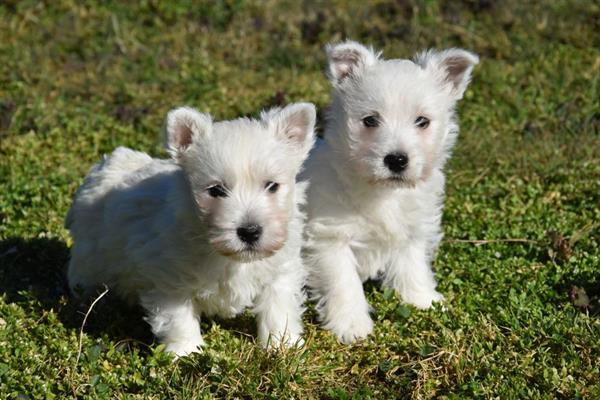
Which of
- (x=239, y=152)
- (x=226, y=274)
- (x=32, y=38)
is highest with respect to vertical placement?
(x=239, y=152)

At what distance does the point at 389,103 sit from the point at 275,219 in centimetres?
153

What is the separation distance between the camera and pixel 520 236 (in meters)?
7.79

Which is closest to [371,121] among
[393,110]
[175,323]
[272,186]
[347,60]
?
[393,110]

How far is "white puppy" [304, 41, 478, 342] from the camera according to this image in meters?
6.49

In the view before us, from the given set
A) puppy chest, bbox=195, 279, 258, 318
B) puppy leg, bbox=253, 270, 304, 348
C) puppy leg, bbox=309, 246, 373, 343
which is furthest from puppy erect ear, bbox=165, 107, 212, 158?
puppy leg, bbox=309, 246, 373, 343

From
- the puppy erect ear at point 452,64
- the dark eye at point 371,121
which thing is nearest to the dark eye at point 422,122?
the dark eye at point 371,121

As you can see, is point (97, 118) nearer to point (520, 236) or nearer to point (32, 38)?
point (32, 38)

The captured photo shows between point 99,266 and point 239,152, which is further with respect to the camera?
point 99,266

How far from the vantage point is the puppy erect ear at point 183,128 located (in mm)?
5707

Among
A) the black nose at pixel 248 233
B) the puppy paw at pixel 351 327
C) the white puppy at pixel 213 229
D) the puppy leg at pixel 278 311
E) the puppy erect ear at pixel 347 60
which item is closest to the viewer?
the black nose at pixel 248 233

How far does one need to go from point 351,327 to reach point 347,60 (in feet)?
6.91

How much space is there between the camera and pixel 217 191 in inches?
221

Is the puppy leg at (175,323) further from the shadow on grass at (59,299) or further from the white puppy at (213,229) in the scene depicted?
the shadow on grass at (59,299)

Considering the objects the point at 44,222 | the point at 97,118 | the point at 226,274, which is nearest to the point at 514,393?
the point at 226,274
